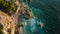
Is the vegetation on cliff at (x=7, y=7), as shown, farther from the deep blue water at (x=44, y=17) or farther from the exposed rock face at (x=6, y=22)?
the deep blue water at (x=44, y=17)

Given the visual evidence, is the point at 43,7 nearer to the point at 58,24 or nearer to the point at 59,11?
the point at 59,11

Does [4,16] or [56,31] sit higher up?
[4,16]

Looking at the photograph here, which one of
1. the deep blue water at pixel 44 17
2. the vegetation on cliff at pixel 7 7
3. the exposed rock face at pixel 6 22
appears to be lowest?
the deep blue water at pixel 44 17

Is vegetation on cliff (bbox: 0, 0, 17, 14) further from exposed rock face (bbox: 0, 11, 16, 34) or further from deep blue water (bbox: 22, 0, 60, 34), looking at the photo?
deep blue water (bbox: 22, 0, 60, 34)

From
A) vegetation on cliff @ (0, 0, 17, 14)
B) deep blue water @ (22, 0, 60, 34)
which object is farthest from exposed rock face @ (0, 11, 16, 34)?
deep blue water @ (22, 0, 60, 34)

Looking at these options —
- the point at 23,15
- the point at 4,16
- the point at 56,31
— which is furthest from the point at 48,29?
the point at 4,16

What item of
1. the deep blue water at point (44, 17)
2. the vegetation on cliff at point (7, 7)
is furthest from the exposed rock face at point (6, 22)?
the deep blue water at point (44, 17)

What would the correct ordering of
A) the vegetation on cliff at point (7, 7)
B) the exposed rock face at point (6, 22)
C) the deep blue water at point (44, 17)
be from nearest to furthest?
the exposed rock face at point (6, 22)
the vegetation on cliff at point (7, 7)
the deep blue water at point (44, 17)
